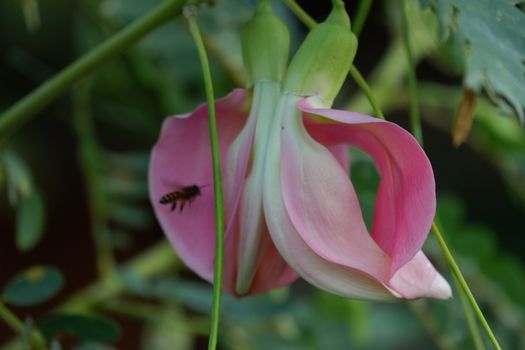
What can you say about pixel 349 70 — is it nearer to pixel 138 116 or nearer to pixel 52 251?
pixel 138 116

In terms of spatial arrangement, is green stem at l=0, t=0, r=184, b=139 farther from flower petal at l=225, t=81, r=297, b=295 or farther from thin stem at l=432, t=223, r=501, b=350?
thin stem at l=432, t=223, r=501, b=350

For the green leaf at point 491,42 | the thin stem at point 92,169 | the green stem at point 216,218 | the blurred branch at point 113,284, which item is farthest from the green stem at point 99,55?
the thin stem at point 92,169

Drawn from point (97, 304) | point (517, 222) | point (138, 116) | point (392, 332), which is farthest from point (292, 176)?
point (517, 222)

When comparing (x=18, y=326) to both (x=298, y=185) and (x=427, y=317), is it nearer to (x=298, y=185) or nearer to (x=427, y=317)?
(x=298, y=185)

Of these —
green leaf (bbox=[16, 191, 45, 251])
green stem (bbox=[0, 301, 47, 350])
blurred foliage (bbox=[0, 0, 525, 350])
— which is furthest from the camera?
blurred foliage (bbox=[0, 0, 525, 350])

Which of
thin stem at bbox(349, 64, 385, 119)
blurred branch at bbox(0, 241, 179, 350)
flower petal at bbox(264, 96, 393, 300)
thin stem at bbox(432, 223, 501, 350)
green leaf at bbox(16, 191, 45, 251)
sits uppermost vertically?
thin stem at bbox(349, 64, 385, 119)

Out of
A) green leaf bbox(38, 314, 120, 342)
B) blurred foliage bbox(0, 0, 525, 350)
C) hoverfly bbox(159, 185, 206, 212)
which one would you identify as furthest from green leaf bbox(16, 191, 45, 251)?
hoverfly bbox(159, 185, 206, 212)

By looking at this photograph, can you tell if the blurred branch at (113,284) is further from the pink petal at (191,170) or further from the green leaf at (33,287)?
the pink petal at (191,170)
